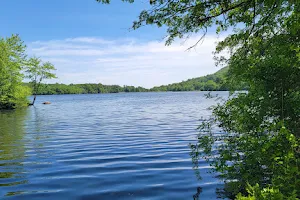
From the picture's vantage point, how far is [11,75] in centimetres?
5359

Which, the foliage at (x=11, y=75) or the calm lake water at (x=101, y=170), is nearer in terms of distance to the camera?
the calm lake water at (x=101, y=170)

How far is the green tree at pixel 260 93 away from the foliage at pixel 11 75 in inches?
1985

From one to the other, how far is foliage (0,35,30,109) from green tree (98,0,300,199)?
5042cm

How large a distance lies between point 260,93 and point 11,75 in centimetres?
5595

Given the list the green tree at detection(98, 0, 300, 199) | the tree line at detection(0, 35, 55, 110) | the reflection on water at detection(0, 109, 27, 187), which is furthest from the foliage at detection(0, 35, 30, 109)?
the green tree at detection(98, 0, 300, 199)

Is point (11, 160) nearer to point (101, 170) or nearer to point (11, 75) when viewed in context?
point (101, 170)

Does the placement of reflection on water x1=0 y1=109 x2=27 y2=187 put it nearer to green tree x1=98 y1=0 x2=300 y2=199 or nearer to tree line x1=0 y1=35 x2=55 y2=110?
green tree x1=98 y1=0 x2=300 y2=199

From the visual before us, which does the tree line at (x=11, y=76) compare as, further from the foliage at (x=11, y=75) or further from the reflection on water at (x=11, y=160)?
the reflection on water at (x=11, y=160)

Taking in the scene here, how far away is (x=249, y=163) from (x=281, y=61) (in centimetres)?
220

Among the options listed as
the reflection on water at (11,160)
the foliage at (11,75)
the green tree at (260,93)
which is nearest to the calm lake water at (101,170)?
the reflection on water at (11,160)

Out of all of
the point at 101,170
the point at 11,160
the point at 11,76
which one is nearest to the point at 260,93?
the point at 101,170

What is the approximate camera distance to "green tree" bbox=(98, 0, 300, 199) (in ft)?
16.3

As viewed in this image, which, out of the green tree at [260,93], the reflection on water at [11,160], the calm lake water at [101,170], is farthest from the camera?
the reflection on water at [11,160]

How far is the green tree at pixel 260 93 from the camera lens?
4965mm
